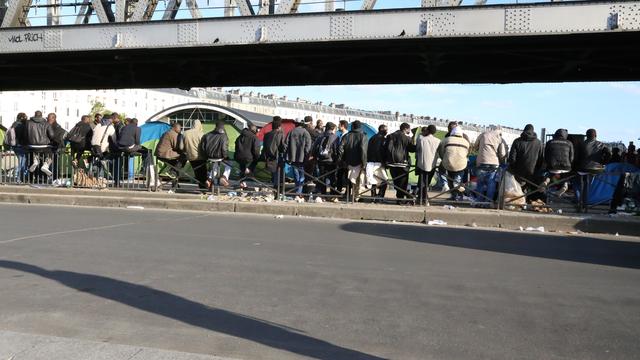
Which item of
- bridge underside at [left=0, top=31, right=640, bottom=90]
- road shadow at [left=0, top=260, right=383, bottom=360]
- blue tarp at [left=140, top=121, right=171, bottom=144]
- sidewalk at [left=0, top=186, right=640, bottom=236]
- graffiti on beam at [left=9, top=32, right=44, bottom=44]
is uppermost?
graffiti on beam at [left=9, top=32, right=44, bottom=44]

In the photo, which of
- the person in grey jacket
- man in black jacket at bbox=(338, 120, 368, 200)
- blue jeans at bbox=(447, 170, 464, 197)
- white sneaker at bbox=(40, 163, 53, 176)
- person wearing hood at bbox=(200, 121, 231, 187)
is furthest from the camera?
white sneaker at bbox=(40, 163, 53, 176)

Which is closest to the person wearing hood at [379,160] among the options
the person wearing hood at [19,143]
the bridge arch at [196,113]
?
the person wearing hood at [19,143]

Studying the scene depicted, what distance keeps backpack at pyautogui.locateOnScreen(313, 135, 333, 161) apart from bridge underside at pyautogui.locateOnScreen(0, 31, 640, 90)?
87.5 inches

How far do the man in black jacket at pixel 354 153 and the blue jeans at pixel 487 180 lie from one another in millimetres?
2535

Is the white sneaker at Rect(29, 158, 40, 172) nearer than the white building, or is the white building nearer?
the white sneaker at Rect(29, 158, 40, 172)

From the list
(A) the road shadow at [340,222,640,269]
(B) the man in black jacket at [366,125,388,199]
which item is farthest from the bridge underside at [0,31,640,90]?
(A) the road shadow at [340,222,640,269]

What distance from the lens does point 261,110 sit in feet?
384

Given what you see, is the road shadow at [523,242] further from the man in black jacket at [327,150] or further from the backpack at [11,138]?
the backpack at [11,138]

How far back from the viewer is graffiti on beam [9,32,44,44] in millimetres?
16391

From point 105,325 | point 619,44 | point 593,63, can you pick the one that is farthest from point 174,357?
point 593,63

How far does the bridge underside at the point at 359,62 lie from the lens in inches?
553

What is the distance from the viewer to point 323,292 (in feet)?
20.6

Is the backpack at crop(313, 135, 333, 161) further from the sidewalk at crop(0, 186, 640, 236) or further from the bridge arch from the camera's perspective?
the bridge arch

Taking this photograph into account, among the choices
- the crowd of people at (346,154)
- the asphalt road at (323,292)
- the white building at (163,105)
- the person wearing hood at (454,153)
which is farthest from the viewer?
the white building at (163,105)
